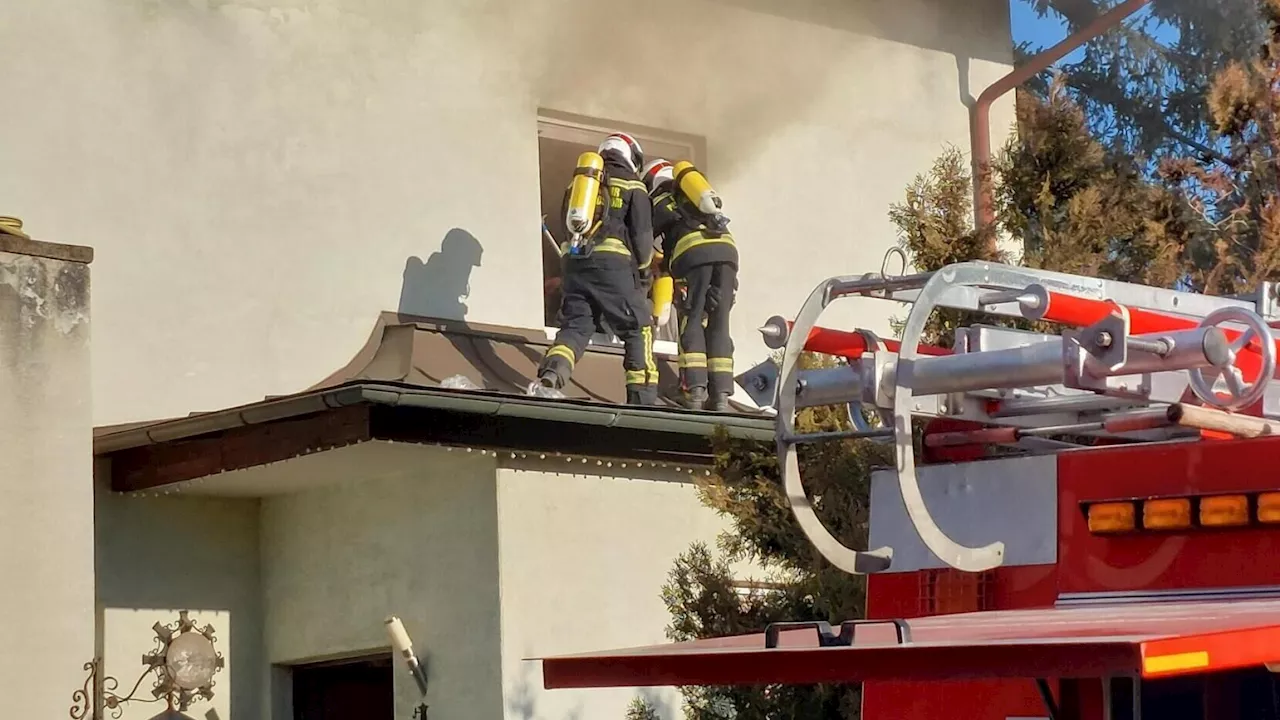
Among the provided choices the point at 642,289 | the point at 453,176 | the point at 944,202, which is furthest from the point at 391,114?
the point at 944,202

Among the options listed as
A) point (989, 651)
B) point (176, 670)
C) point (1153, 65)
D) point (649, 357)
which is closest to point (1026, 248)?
point (649, 357)

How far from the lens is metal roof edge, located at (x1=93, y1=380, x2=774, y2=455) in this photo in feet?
27.4

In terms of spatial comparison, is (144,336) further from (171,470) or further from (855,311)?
(855,311)

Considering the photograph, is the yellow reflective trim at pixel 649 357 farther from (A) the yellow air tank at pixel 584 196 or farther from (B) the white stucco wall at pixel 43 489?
(B) the white stucco wall at pixel 43 489

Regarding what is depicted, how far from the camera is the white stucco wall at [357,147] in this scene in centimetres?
1002

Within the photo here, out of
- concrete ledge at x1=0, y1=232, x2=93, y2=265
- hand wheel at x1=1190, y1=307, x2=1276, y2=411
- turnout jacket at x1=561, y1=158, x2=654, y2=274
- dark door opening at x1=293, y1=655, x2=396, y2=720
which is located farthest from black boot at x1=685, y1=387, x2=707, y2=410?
hand wheel at x1=1190, y1=307, x2=1276, y2=411

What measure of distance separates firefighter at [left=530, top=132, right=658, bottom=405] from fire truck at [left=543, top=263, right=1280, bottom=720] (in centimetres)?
543

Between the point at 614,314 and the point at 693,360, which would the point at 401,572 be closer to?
the point at 614,314

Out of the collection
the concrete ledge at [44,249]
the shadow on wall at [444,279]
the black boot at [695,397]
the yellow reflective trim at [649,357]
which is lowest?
the black boot at [695,397]

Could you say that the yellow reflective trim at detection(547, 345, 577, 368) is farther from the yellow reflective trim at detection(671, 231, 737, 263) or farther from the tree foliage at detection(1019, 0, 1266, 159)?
the tree foliage at detection(1019, 0, 1266, 159)

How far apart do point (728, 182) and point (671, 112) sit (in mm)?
565

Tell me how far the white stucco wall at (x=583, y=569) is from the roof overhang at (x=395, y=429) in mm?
212

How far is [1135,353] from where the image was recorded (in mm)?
3732

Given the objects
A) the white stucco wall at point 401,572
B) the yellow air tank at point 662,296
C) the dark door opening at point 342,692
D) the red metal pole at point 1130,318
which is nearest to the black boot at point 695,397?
the yellow air tank at point 662,296
